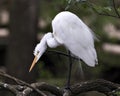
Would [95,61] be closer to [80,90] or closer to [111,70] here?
[80,90]

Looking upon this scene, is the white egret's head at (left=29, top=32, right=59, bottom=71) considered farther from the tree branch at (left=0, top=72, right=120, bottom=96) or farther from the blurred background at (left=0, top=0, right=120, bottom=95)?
the blurred background at (left=0, top=0, right=120, bottom=95)

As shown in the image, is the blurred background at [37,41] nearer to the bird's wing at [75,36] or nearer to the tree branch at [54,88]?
the bird's wing at [75,36]

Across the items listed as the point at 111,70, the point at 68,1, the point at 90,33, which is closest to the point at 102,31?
the point at 111,70

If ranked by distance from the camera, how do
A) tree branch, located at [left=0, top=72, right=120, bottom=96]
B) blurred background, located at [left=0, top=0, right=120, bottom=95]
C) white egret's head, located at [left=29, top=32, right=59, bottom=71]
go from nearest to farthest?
1. tree branch, located at [left=0, top=72, right=120, bottom=96]
2. white egret's head, located at [left=29, top=32, right=59, bottom=71]
3. blurred background, located at [left=0, top=0, right=120, bottom=95]

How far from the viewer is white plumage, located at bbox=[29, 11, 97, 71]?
3922 millimetres

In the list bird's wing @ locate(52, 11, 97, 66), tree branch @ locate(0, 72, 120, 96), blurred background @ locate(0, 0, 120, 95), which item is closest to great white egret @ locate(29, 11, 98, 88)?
bird's wing @ locate(52, 11, 97, 66)

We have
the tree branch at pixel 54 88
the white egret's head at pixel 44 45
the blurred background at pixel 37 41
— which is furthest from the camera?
the blurred background at pixel 37 41

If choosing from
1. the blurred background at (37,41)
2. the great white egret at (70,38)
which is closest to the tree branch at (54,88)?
the great white egret at (70,38)

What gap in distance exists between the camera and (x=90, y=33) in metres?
4.02

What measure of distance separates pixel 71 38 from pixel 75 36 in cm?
4

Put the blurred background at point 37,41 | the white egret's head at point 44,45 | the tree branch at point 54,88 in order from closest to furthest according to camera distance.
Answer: the tree branch at point 54,88
the white egret's head at point 44,45
the blurred background at point 37,41

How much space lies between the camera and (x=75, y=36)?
3.98m

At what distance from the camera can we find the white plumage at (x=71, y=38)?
3.92m

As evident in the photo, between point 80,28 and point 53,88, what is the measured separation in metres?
0.88
